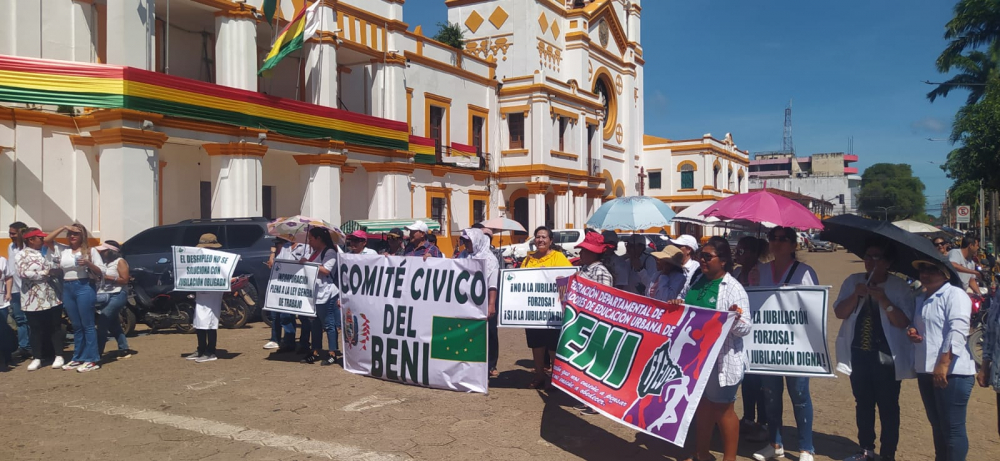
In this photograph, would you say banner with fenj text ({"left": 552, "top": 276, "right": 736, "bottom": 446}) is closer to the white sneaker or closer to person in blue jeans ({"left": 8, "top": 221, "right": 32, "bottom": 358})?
the white sneaker

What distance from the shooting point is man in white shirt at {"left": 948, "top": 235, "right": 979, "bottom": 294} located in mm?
10508

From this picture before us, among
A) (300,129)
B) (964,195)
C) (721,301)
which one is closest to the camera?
(721,301)

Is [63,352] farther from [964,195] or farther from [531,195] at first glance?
[964,195]

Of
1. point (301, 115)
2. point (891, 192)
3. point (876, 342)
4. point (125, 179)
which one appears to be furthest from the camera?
point (891, 192)

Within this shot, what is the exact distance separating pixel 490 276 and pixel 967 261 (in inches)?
331

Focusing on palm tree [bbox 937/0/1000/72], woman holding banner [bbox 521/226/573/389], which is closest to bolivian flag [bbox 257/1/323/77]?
woman holding banner [bbox 521/226/573/389]

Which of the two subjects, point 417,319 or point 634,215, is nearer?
point 417,319

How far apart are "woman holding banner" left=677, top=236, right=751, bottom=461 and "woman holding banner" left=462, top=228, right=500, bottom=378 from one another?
2578 millimetres

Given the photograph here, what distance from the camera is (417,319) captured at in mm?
7340

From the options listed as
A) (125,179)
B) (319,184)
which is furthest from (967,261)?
(319,184)

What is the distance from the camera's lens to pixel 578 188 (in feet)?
116

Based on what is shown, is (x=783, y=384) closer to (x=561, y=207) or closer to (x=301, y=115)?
(x=301, y=115)

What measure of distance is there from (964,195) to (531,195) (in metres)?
29.6

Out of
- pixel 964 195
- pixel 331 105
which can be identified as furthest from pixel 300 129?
pixel 964 195
